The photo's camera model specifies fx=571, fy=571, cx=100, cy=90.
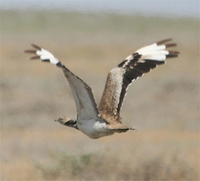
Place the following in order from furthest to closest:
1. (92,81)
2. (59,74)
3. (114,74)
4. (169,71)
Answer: (169,71) < (59,74) < (92,81) < (114,74)

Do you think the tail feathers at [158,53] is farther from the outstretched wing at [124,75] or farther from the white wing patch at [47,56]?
the white wing patch at [47,56]

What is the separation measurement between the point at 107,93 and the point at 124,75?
0.59m

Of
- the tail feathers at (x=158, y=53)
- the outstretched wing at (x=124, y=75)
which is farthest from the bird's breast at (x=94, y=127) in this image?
the tail feathers at (x=158, y=53)

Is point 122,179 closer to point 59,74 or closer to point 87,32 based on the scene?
point 59,74

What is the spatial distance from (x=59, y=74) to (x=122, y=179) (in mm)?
15797

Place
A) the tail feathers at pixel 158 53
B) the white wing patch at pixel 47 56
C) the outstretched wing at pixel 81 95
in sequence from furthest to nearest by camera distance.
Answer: the tail feathers at pixel 158 53, the white wing patch at pixel 47 56, the outstretched wing at pixel 81 95

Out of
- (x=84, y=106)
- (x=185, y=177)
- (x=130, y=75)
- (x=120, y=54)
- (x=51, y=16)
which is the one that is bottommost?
(x=185, y=177)

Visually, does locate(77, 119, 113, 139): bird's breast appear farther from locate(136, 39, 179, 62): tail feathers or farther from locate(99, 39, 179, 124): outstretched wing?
locate(136, 39, 179, 62): tail feathers

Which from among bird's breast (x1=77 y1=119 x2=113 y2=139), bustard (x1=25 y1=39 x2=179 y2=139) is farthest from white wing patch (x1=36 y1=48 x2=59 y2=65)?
bird's breast (x1=77 y1=119 x2=113 y2=139)

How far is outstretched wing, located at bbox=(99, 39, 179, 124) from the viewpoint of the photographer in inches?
328

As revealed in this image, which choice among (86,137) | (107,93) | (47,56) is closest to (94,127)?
(107,93)

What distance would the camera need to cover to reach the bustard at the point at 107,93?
24.0 feet

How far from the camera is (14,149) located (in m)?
13.2

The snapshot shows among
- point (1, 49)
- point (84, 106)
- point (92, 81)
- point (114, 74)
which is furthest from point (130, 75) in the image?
point (1, 49)
